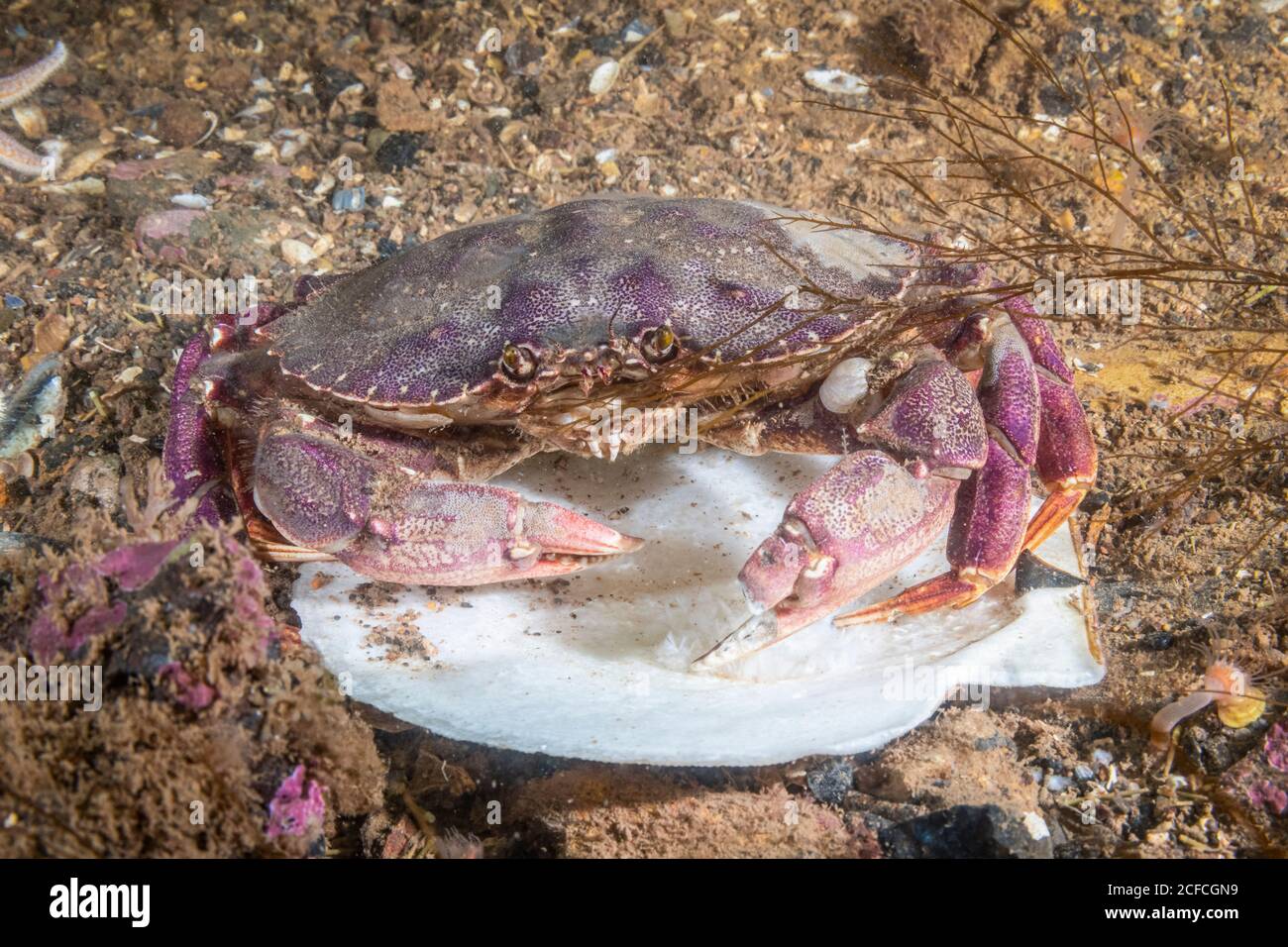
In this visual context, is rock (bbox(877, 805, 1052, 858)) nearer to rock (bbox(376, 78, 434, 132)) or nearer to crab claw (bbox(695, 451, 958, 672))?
crab claw (bbox(695, 451, 958, 672))

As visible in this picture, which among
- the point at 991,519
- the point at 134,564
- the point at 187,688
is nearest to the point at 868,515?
the point at 991,519

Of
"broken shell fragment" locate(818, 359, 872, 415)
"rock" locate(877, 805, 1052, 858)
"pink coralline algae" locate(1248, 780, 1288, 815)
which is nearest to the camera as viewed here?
"rock" locate(877, 805, 1052, 858)

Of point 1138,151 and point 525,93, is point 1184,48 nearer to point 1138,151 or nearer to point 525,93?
point 1138,151

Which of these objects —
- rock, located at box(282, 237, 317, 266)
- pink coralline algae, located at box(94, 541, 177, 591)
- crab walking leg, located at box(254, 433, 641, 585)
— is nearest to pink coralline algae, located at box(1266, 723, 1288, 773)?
crab walking leg, located at box(254, 433, 641, 585)

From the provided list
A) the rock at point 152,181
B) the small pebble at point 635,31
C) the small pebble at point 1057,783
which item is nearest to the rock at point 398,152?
the rock at point 152,181

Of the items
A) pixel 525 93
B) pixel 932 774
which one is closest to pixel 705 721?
pixel 932 774

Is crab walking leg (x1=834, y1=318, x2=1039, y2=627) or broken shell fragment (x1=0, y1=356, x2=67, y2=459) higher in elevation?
broken shell fragment (x1=0, y1=356, x2=67, y2=459)
